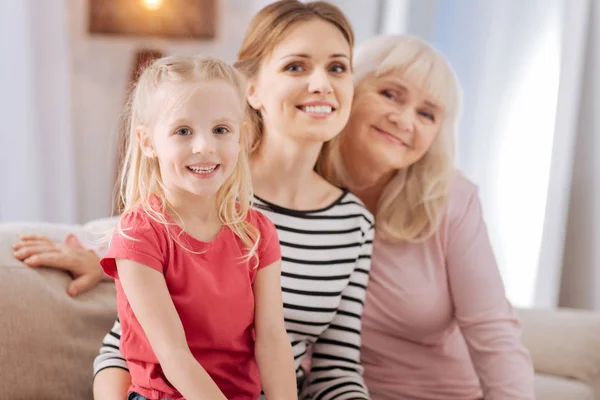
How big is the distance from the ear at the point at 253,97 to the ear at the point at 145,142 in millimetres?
348

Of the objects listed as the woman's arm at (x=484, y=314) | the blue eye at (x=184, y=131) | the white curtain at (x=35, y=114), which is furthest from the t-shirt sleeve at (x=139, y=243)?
the white curtain at (x=35, y=114)

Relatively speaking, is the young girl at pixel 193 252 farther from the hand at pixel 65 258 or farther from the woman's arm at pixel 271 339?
the hand at pixel 65 258

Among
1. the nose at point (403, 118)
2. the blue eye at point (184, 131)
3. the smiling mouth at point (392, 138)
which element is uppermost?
the blue eye at point (184, 131)

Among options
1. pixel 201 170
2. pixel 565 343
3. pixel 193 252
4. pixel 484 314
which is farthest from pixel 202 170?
pixel 565 343

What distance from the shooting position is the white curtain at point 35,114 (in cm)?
289

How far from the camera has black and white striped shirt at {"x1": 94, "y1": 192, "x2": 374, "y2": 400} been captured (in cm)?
126

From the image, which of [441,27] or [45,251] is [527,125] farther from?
[45,251]

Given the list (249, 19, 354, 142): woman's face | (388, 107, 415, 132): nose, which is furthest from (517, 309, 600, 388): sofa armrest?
(249, 19, 354, 142): woman's face

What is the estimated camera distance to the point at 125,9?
10.00ft

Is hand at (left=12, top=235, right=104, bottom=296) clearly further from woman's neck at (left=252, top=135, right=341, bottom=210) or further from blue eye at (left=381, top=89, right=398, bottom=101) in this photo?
blue eye at (left=381, top=89, right=398, bottom=101)

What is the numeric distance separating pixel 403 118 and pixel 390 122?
26 mm

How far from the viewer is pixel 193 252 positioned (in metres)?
0.92

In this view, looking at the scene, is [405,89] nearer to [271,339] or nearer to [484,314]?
[484,314]

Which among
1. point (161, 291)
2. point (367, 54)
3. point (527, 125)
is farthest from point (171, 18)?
point (161, 291)
